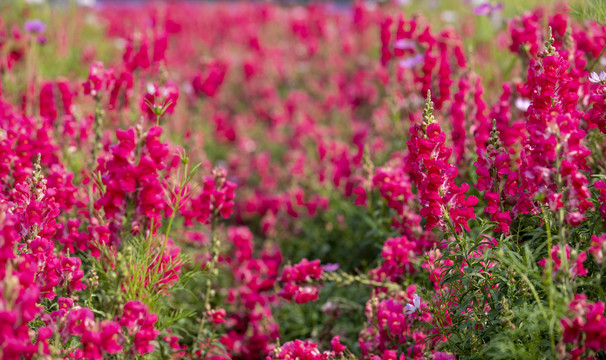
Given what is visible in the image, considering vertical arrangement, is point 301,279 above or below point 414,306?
below

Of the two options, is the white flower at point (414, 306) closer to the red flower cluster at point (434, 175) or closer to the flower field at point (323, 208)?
the flower field at point (323, 208)

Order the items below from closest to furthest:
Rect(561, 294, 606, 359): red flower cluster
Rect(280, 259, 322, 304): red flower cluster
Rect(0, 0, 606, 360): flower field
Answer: Rect(561, 294, 606, 359): red flower cluster
Rect(0, 0, 606, 360): flower field
Rect(280, 259, 322, 304): red flower cluster

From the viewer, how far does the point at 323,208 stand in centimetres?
491

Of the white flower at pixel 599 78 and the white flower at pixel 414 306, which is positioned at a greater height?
the white flower at pixel 599 78

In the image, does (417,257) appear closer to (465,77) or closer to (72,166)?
(465,77)

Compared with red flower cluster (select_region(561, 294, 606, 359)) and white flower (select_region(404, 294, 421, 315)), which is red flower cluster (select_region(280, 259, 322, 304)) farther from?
red flower cluster (select_region(561, 294, 606, 359))

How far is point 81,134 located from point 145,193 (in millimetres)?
1856

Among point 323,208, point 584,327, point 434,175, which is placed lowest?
point 323,208

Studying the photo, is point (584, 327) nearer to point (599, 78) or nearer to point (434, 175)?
point (434, 175)

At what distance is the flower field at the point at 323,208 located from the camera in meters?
2.11

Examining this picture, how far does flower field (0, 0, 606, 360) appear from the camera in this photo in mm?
2107

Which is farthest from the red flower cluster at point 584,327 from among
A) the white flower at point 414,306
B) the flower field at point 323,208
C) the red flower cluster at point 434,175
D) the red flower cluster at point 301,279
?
the red flower cluster at point 301,279

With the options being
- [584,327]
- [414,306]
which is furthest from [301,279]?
[584,327]

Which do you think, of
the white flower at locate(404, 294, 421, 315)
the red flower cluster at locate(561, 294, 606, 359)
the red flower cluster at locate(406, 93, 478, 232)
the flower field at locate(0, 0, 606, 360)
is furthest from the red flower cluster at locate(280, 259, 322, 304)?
the red flower cluster at locate(561, 294, 606, 359)
